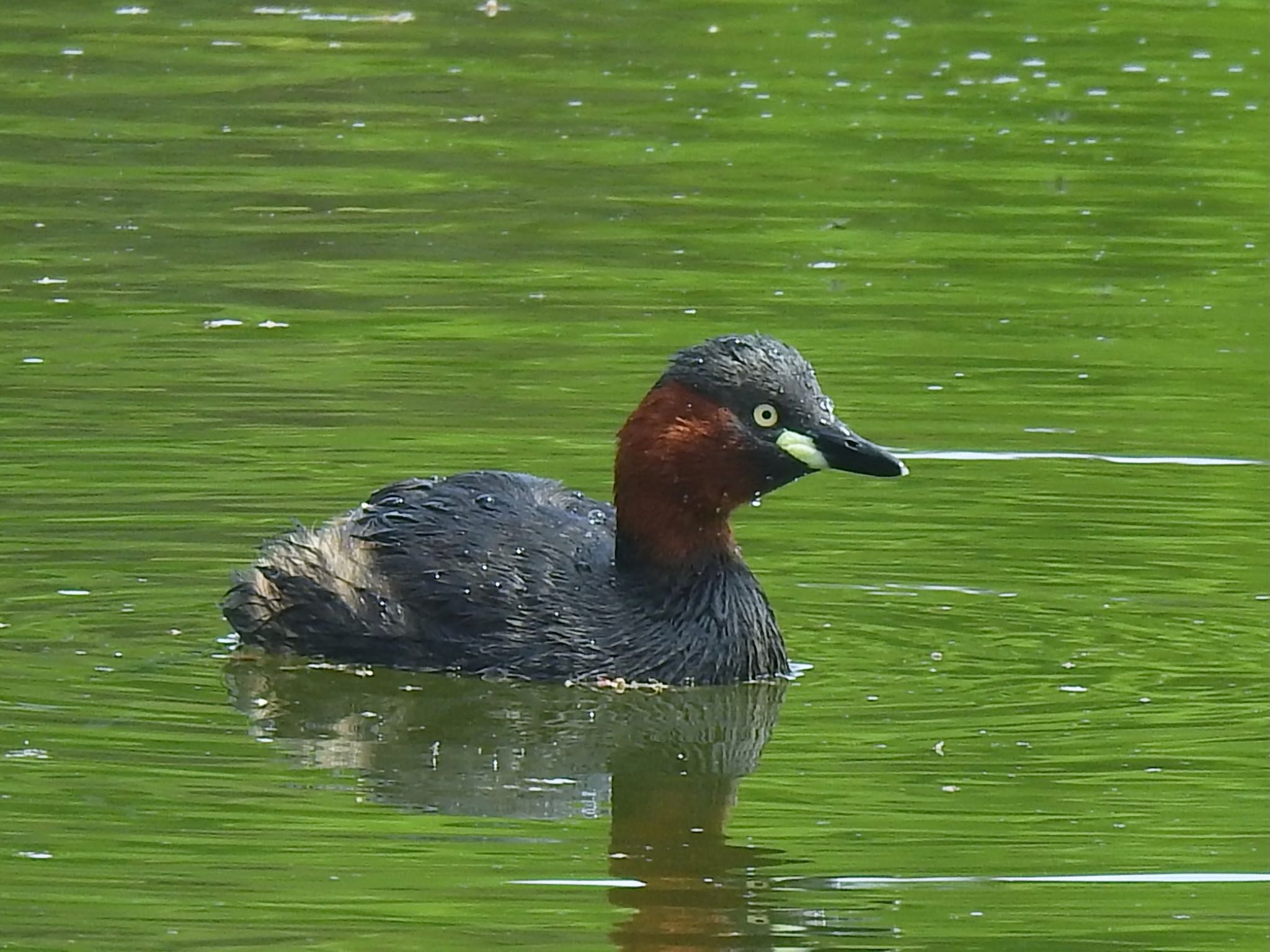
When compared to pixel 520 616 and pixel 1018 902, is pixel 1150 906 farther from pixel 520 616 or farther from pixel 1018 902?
pixel 520 616

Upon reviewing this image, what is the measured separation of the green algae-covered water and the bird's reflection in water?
23 millimetres

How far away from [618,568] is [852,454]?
0.89m

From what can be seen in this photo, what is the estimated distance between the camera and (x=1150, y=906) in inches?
292

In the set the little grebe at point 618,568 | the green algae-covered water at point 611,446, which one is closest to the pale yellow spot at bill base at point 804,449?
the little grebe at point 618,568

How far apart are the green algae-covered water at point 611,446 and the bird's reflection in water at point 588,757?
0.02m

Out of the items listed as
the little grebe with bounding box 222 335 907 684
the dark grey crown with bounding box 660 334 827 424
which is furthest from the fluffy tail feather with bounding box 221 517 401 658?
the dark grey crown with bounding box 660 334 827 424

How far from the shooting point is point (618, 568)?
32.2ft

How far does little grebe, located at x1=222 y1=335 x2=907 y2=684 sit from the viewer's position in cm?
951

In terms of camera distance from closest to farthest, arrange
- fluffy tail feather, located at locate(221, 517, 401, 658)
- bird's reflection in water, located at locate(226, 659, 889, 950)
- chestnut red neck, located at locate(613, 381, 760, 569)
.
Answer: bird's reflection in water, located at locate(226, 659, 889, 950), chestnut red neck, located at locate(613, 381, 760, 569), fluffy tail feather, located at locate(221, 517, 401, 658)

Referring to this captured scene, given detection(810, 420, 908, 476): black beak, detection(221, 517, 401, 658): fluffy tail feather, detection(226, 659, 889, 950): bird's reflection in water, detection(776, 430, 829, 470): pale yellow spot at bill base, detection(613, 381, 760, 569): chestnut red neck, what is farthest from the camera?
detection(221, 517, 401, 658): fluffy tail feather

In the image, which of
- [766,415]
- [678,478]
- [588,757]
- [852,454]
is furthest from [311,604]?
[852,454]

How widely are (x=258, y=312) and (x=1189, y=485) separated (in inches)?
176

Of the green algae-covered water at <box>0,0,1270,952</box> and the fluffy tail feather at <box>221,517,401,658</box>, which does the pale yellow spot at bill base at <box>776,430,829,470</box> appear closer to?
the green algae-covered water at <box>0,0,1270,952</box>

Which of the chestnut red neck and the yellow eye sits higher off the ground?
the yellow eye
